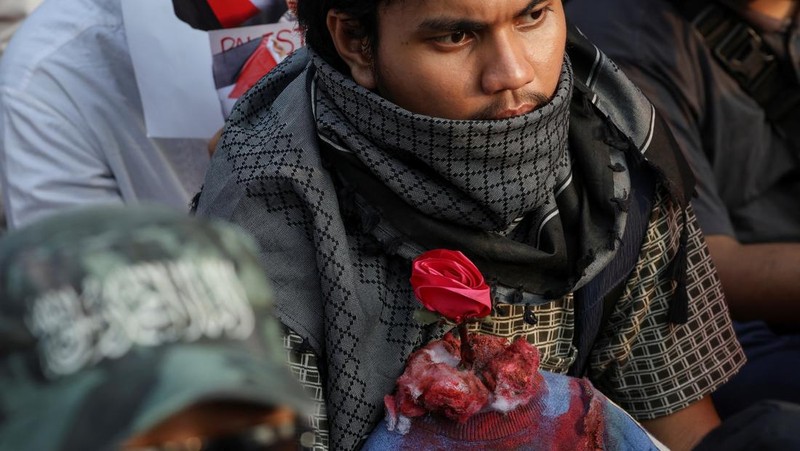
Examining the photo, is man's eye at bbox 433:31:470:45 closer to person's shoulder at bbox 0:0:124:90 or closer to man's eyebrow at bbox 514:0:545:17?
man's eyebrow at bbox 514:0:545:17

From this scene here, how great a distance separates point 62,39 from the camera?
2.70 meters

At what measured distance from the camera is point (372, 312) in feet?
6.39

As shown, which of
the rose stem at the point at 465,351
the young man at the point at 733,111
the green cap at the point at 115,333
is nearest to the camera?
the green cap at the point at 115,333

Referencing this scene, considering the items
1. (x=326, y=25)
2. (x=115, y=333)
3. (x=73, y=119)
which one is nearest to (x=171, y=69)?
(x=73, y=119)

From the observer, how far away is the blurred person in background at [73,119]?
8.75ft

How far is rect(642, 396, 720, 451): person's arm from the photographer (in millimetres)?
2281

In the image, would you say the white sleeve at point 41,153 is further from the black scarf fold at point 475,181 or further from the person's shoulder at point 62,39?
the black scarf fold at point 475,181

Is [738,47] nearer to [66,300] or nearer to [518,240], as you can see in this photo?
[518,240]

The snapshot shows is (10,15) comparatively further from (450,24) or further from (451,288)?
(451,288)

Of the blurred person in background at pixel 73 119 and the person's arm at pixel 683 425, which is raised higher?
the blurred person in background at pixel 73 119

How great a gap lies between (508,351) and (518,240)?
1.29ft

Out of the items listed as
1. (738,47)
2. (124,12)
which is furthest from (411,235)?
(738,47)

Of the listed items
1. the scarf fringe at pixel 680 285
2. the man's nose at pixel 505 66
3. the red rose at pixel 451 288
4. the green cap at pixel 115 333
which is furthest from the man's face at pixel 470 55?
the green cap at pixel 115 333

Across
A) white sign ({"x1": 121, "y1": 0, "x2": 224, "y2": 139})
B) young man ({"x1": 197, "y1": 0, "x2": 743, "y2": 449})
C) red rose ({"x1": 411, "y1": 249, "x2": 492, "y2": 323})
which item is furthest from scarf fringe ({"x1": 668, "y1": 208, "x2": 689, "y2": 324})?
white sign ({"x1": 121, "y1": 0, "x2": 224, "y2": 139})
